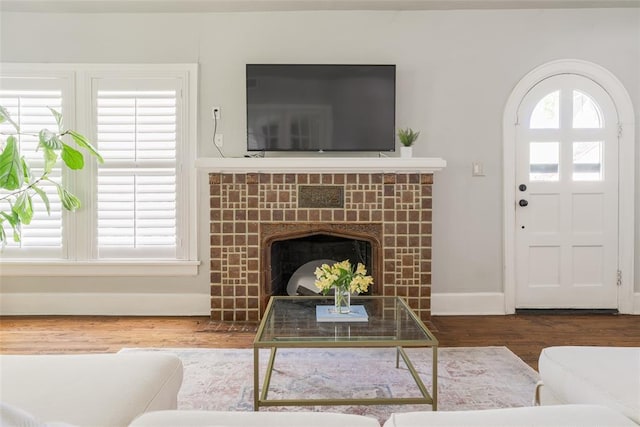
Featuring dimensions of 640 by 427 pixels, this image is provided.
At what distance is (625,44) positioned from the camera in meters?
3.67

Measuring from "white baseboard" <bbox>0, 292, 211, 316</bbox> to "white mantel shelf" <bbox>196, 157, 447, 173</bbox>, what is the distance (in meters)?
1.18

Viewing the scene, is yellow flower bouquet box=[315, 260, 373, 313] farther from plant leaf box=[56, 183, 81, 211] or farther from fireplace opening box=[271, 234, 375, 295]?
plant leaf box=[56, 183, 81, 211]

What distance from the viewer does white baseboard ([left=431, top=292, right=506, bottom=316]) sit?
3686 millimetres

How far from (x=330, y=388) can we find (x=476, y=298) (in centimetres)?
196

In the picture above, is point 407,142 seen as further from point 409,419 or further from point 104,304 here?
point 104,304

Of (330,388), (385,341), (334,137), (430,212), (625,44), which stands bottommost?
(330,388)

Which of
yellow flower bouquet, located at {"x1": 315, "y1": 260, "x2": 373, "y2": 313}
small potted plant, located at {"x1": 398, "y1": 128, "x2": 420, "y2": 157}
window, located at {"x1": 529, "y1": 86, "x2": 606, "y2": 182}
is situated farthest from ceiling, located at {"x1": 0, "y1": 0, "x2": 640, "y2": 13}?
yellow flower bouquet, located at {"x1": 315, "y1": 260, "x2": 373, "y2": 313}

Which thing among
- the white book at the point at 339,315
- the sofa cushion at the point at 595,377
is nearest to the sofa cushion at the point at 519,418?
the sofa cushion at the point at 595,377

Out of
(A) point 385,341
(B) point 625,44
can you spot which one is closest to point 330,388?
(A) point 385,341

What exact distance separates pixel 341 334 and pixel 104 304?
8.51 feet

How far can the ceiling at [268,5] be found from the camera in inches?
138

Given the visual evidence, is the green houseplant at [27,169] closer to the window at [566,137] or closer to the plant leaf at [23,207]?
the plant leaf at [23,207]

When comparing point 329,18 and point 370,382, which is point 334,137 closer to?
point 329,18

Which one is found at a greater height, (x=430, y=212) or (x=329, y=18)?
(x=329, y=18)
